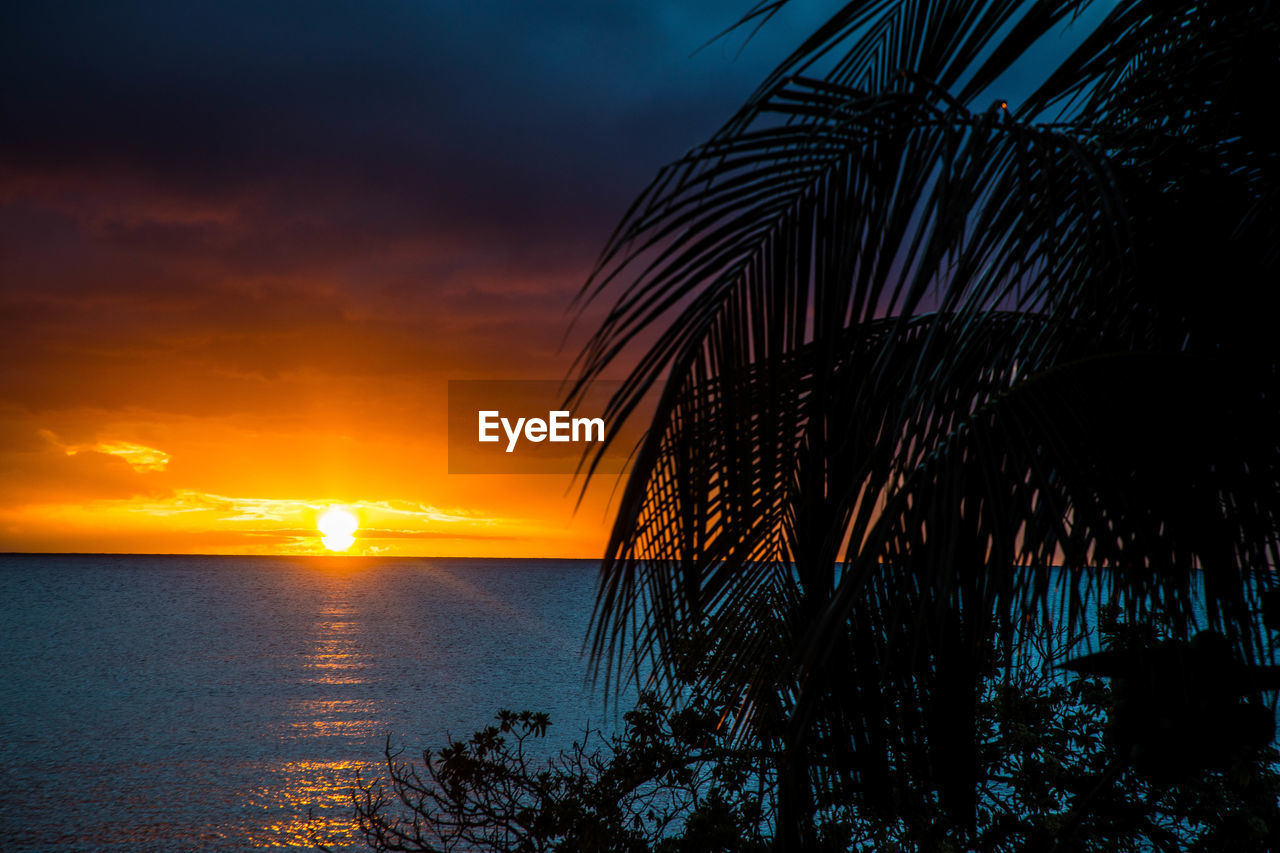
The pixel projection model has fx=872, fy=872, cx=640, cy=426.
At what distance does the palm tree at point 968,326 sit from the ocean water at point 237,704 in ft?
15.7

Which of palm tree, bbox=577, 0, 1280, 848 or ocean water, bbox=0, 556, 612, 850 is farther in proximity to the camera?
ocean water, bbox=0, 556, 612, 850

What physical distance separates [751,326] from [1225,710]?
1.07 metres

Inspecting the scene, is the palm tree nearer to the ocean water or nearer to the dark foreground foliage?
the dark foreground foliage

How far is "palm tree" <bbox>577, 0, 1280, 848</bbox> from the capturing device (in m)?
1.54

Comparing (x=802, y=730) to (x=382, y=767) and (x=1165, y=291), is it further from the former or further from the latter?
(x=382, y=767)

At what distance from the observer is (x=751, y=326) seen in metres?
1.66

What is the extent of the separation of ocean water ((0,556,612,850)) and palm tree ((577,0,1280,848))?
478 centimetres

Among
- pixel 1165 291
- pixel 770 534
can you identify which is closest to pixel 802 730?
pixel 1165 291

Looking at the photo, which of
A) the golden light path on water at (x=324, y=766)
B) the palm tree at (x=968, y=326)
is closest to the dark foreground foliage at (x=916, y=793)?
the golden light path on water at (x=324, y=766)

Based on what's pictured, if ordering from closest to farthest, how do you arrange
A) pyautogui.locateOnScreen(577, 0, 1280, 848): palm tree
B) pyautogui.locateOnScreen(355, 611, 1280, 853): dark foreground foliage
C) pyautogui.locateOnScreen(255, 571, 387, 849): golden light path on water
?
pyautogui.locateOnScreen(577, 0, 1280, 848): palm tree
pyautogui.locateOnScreen(355, 611, 1280, 853): dark foreground foliage
pyautogui.locateOnScreen(255, 571, 387, 849): golden light path on water

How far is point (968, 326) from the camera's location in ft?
6.18

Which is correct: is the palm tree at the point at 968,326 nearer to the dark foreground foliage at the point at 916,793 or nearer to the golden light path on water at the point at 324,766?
the dark foreground foliage at the point at 916,793

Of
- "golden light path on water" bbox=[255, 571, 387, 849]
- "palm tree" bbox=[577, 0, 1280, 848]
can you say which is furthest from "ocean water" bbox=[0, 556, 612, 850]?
"palm tree" bbox=[577, 0, 1280, 848]

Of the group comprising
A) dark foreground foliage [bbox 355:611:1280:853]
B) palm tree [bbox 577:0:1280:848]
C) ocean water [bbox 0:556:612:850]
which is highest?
palm tree [bbox 577:0:1280:848]
